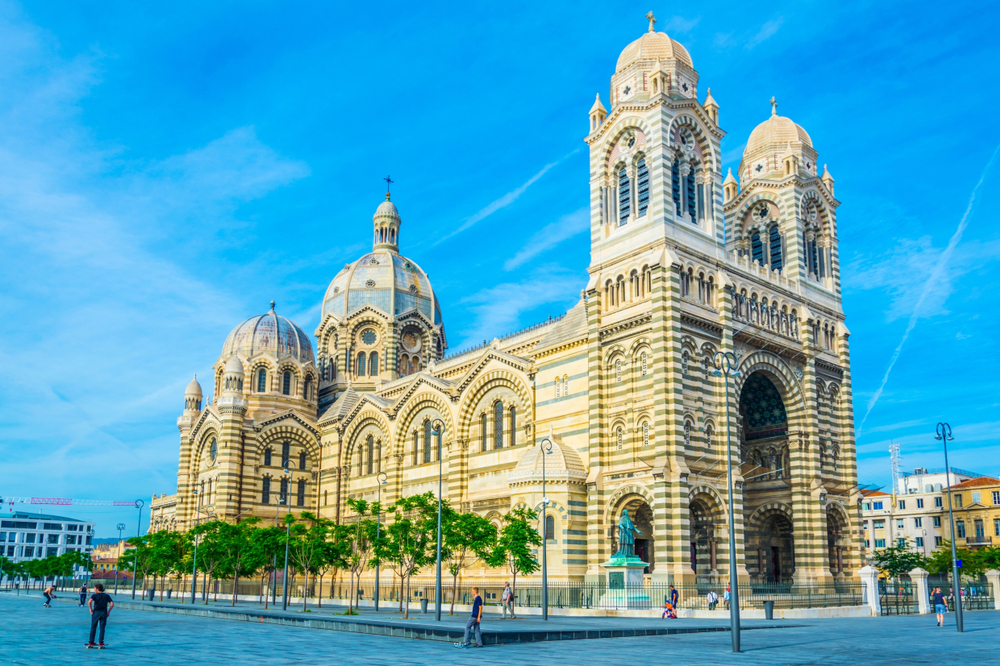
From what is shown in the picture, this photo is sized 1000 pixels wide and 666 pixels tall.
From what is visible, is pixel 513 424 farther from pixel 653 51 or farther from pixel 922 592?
pixel 922 592

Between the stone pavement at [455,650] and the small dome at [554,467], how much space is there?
15.8m

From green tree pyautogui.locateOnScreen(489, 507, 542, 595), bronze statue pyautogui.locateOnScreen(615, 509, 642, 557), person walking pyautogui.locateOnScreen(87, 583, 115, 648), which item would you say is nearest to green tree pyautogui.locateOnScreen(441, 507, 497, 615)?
green tree pyautogui.locateOnScreen(489, 507, 542, 595)

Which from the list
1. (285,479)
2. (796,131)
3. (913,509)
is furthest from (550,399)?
(913,509)

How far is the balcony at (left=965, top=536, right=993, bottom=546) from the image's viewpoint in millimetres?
81938

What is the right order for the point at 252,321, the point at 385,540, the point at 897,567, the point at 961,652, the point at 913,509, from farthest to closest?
the point at 913,509 → the point at 252,321 → the point at 897,567 → the point at 385,540 → the point at 961,652

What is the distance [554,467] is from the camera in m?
46.0

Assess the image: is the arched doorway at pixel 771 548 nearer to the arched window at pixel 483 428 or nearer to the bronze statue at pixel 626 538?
the bronze statue at pixel 626 538

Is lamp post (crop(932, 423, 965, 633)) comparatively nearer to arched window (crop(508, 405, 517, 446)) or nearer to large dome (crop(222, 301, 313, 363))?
arched window (crop(508, 405, 517, 446))

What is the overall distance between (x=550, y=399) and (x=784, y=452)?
46.4 ft

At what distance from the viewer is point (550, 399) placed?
167 ft

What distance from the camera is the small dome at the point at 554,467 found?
4581cm

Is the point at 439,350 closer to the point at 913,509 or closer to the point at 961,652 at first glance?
the point at 913,509

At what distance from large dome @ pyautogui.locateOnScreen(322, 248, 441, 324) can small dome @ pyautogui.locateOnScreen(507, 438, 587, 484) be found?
32.5 meters

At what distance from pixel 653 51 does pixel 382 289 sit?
3627cm
